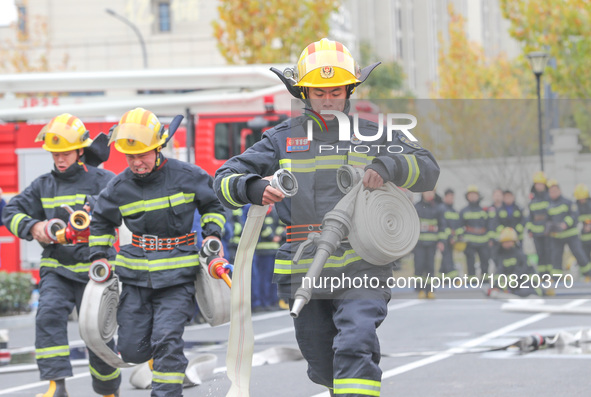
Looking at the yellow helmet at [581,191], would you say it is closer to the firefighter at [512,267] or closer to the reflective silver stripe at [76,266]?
the firefighter at [512,267]

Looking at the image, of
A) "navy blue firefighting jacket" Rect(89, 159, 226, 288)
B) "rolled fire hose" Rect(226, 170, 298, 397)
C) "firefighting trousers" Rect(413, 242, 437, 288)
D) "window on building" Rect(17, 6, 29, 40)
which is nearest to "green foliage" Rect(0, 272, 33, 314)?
"navy blue firefighting jacket" Rect(89, 159, 226, 288)

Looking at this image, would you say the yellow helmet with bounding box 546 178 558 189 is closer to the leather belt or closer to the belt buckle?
the leather belt

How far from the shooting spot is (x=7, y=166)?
18250 millimetres

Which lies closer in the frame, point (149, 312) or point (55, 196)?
point (149, 312)

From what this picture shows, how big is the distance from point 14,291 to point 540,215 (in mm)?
9858

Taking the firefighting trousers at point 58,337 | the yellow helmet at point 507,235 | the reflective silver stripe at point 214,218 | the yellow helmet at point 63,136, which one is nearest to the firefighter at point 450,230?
the yellow helmet at point 507,235

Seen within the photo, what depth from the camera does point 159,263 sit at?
22.5 ft

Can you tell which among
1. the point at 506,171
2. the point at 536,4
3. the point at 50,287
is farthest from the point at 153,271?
the point at 536,4

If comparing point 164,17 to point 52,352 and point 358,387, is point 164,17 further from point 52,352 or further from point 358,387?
point 358,387

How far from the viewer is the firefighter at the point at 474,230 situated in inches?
237

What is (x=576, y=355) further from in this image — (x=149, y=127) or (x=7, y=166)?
(x=7, y=166)

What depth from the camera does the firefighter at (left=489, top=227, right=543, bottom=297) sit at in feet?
19.9

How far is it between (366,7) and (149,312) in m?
64.9

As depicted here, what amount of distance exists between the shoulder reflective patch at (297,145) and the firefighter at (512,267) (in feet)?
4.44
